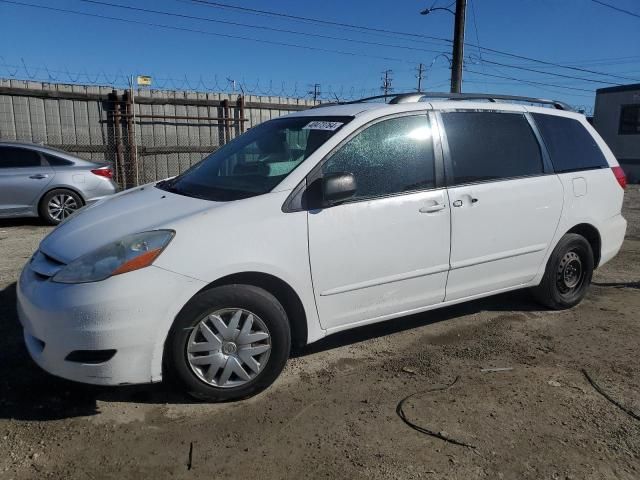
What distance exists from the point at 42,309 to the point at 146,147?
36.4 feet

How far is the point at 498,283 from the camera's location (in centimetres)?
434

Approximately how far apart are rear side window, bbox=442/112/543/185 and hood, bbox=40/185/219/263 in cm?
184

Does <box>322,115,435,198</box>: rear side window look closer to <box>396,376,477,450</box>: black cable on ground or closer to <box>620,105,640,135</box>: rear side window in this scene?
<box>396,376,477,450</box>: black cable on ground

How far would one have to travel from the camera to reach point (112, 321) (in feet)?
9.31

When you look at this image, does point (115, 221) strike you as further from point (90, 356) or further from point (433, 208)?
point (433, 208)

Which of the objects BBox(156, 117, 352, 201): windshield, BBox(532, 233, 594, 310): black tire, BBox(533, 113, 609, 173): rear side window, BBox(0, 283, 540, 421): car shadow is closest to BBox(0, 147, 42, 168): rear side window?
BBox(0, 283, 540, 421): car shadow

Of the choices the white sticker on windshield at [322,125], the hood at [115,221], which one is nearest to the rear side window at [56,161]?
the hood at [115,221]

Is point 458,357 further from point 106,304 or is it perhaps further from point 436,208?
point 106,304

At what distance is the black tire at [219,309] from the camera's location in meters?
3.02

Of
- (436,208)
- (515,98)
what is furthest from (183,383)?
(515,98)

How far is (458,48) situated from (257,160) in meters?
15.5

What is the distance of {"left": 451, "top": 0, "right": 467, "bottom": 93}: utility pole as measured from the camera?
1748 cm

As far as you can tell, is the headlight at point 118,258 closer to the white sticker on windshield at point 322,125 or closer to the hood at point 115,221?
the hood at point 115,221

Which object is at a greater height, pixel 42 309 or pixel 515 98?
pixel 515 98
